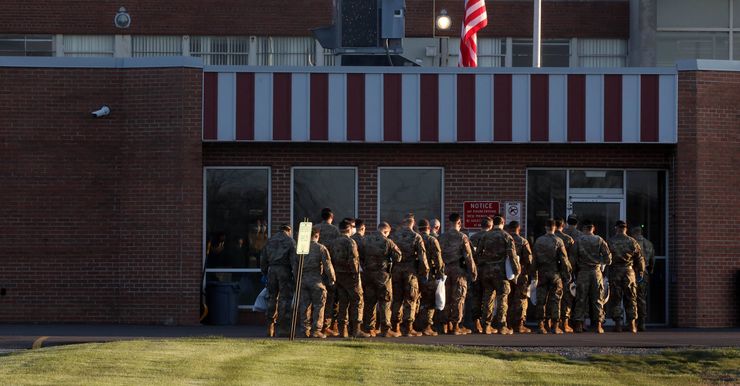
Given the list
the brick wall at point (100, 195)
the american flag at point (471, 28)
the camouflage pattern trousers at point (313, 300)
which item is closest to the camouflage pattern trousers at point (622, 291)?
the camouflage pattern trousers at point (313, 300)

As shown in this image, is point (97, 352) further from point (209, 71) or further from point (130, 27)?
point (130, 27)

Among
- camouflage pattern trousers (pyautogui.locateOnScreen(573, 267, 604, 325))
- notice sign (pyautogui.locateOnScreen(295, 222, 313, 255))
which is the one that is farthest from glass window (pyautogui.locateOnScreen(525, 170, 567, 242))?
notice sign (pyautogui.locateOnScreen(295, 222, 313, 255))

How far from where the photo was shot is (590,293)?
22.5 meters

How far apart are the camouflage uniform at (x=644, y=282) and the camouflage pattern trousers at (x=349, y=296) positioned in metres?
5.01

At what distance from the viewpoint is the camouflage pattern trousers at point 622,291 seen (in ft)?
74.6

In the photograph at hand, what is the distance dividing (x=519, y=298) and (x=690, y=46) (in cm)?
1930

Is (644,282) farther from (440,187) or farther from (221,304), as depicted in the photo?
(221,304)

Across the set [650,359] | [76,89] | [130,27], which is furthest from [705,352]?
[130,27]

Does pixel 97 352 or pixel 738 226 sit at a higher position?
pixel 738 226

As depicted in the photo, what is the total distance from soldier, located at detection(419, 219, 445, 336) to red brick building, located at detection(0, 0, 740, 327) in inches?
115

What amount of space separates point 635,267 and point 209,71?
7.93 metres

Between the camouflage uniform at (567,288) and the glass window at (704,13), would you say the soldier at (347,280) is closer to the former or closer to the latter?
the camouflage uniform at (567,288)

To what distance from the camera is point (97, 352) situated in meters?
16.8

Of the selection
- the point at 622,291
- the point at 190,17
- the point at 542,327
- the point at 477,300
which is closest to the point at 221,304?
the point at 477,300
